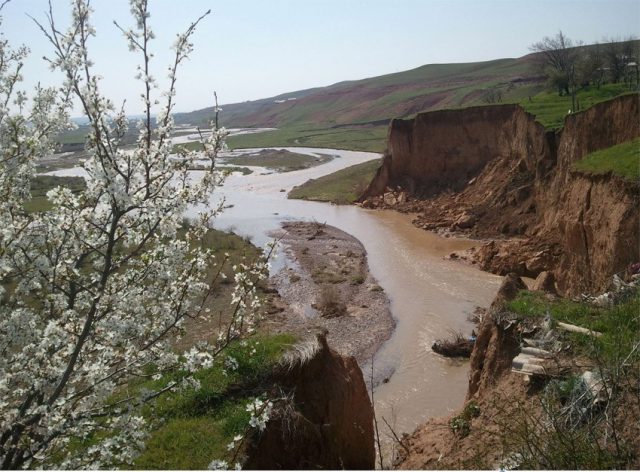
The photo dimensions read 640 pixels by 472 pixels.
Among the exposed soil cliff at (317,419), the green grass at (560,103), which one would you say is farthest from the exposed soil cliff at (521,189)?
the exposed soil cliff at (317,419)

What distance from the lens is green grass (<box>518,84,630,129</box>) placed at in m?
32.1

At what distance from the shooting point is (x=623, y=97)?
22.8m

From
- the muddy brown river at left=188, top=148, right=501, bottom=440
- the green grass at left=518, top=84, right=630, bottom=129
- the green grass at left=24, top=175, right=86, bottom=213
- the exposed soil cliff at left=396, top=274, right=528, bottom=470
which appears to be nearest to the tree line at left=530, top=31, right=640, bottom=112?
the green grass at left=518, top=84, right=630, bottom=129

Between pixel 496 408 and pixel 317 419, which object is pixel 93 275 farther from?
pixel 496 408

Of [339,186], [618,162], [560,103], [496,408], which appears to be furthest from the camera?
[339,186]

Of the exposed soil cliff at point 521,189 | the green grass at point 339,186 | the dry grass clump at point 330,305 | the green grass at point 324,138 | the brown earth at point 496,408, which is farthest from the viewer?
the green grass at point 324,138

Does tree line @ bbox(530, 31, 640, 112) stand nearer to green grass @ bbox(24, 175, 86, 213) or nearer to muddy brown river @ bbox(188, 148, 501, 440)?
muddy brown river @ bbox(188, 148, 501, 440)

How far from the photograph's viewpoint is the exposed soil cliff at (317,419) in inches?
307

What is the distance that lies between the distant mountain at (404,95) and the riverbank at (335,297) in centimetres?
6045

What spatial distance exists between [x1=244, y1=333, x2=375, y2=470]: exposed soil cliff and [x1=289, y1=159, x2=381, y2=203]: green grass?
129 ft

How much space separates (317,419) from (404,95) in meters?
120

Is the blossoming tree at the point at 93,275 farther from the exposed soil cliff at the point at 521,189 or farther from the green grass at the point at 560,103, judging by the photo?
the green grass at the point at 560,103

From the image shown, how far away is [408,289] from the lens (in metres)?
25.3

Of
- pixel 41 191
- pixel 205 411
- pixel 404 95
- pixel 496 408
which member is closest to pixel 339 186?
pixel 41 191
